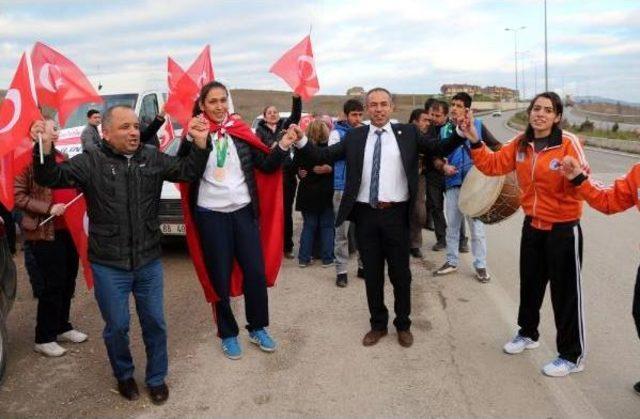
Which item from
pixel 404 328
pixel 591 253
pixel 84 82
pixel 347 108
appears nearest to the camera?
pixel 84 82

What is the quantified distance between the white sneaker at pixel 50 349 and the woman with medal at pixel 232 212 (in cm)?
129

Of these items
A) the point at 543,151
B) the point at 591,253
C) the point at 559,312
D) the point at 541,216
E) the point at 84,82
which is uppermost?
the point at 84,82

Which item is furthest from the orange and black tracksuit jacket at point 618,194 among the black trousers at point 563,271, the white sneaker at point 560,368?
the white sneaker at point 560,368

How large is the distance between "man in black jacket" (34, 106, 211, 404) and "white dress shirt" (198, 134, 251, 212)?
38cm

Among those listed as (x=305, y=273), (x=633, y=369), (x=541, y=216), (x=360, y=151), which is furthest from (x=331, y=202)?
(x=633, y=369)

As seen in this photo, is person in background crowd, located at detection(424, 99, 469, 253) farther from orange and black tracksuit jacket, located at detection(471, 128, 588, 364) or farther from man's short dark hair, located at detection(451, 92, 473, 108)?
orange and black tracksuit jacket, located at detection(471, 128, 588, 364)

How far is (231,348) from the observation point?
4.80 metres

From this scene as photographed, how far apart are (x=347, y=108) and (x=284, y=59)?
6.97ft

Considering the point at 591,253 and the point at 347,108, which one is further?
the point at 591,253

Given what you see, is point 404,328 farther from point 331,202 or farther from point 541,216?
point 331,202

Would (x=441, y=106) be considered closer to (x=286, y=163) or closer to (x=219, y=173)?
(x=286, y=163)

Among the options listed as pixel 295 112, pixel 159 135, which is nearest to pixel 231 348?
pixel 295 112

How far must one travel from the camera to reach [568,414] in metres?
3.72

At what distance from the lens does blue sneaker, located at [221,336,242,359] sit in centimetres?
476
